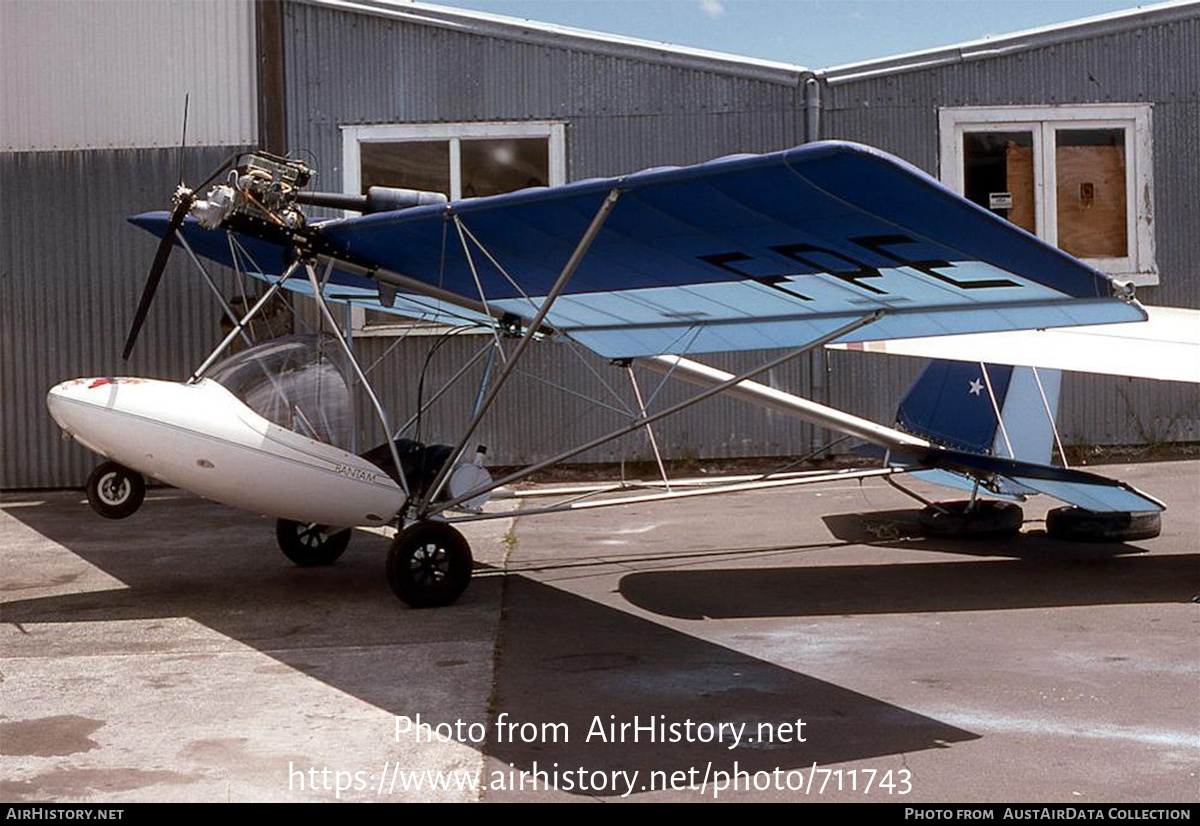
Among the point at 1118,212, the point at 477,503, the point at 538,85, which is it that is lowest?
the point at 477,503

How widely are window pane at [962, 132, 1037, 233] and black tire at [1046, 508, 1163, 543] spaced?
5.66m

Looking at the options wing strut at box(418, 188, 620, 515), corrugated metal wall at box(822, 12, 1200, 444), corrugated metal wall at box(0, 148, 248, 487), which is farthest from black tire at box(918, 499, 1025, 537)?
corrugated metal wall at box(0, 148, 248, 487)

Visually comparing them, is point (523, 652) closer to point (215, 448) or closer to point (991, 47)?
point (215, 448)

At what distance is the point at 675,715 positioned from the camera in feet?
19.1

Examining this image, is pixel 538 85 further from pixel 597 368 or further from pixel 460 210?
pixel 460 210

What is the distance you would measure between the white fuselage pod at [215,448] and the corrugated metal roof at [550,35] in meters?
7.64

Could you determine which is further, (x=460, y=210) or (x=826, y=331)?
(x=826, y=331)

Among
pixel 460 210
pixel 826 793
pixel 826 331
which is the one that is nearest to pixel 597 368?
pixel 826 331

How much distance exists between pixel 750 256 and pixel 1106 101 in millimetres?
9485

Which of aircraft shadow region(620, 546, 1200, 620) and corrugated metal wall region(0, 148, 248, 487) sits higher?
corrugated metal wall region(0, 148, 248, 487)

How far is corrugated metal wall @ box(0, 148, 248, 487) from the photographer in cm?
1469

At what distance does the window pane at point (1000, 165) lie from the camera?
15.0m

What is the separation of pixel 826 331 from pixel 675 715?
421 centimetres

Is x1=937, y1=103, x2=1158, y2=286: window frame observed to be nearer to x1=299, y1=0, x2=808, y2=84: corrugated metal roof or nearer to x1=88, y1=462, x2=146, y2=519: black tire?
x1=299, y1=0, x2=808, y2=84: corrugated metal roof
